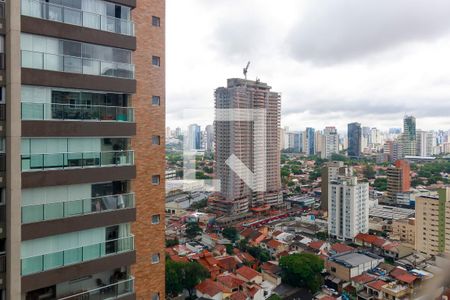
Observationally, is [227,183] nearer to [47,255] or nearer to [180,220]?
[180,220]

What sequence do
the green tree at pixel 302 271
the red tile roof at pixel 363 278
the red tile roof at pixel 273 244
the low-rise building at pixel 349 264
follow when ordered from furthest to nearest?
the red tile roof at pixel 273 244
the low-rise building at pixel 349 264
the red tile roof at pixel 363 278
the green tree at pixel 302 271

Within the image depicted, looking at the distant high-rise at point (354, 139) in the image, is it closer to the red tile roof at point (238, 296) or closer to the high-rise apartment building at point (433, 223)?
the high-rise apartment building at point (433, 223)

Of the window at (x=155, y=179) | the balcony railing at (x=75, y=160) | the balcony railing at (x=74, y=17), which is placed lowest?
the window at (x=155, y=179)

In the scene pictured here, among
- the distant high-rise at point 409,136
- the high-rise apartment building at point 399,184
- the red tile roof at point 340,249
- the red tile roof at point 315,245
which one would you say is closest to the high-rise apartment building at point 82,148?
the red tile roof at point 315,245

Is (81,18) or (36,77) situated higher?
(81,18)

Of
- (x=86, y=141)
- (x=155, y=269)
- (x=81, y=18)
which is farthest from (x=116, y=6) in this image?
(x=155, y=269)

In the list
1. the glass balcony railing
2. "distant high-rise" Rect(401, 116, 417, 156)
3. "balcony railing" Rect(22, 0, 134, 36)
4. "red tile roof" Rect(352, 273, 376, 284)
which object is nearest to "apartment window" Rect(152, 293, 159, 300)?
the glass balcony railing

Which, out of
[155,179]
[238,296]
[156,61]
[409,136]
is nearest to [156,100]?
[156,61]
